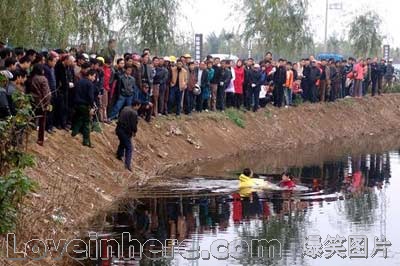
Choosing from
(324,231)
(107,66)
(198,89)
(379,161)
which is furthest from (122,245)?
(379,161)

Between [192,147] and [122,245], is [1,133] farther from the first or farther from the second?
[192,147]

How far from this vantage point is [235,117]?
98.0 feet

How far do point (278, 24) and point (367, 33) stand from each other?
1258cm

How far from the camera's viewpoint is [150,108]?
2445 cm

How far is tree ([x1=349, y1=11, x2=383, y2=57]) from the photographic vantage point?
49.5 m

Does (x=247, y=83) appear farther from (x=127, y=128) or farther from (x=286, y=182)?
(x=127, y=128)

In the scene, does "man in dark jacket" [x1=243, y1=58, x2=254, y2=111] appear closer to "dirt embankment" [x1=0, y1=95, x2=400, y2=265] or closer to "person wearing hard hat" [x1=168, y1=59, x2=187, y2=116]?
"dirt embankment" [x1=0, y1=95, x2=400, y2=265]

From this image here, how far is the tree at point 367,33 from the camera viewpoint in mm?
49531

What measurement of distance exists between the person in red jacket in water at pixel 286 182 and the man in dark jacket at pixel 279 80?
11.0 m

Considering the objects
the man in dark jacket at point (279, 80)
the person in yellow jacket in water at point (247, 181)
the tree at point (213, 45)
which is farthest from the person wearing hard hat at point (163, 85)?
the tree at point (213, 45)

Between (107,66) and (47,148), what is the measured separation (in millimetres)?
4185

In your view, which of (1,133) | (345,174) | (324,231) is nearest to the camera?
(1,133)

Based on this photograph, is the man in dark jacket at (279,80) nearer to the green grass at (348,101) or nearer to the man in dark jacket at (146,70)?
the green grass at (348,101)

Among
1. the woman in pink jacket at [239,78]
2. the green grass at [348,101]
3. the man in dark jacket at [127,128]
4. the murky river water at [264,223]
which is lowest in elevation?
the murky river water at [264,223]
